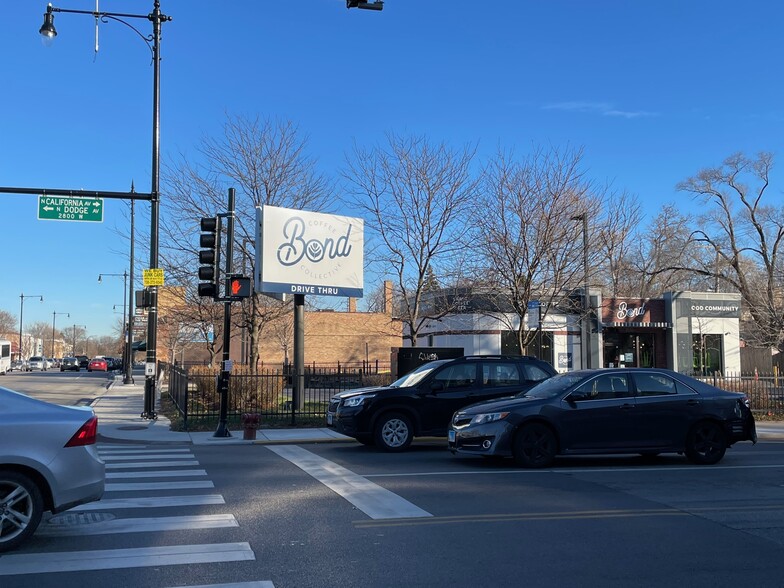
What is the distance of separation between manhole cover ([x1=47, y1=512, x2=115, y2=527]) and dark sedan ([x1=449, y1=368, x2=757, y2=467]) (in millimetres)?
A: 5507

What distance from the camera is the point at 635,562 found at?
5742 mm

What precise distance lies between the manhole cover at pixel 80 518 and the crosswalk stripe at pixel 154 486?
1441 mm

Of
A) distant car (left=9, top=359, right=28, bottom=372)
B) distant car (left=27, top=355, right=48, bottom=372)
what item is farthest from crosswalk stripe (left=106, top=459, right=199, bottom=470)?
distant car (left=27, top=355, right=48, bottom=372)

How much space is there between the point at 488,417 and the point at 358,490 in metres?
2.87

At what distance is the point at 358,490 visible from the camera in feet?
28.5

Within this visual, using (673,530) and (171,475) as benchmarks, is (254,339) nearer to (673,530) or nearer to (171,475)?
(171,475)

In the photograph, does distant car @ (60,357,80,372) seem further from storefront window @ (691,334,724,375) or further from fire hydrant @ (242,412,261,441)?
fire hydrant @ (242,412,261,441)

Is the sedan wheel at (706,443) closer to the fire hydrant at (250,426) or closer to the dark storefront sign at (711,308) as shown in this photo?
the fire hydrant at (250,426)

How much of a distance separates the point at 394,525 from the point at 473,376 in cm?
681

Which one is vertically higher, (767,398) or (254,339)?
(254,339)

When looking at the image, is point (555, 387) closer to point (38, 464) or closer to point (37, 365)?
point (38, 464)

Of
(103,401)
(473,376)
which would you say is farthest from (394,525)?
(103,401)

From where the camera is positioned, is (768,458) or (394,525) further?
(768,458)

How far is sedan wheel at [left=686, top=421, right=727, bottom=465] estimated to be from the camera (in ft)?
37.4
